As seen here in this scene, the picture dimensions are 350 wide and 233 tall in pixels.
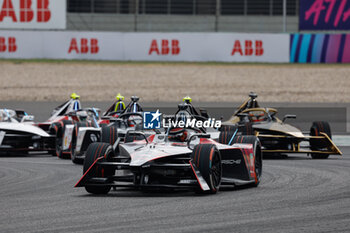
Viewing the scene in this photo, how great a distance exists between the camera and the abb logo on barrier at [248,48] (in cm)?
4112

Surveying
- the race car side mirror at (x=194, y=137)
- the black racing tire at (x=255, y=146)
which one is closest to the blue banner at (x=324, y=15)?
the black racing tire at (x=255, y=146)

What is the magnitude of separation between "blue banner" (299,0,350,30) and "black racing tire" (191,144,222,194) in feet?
110

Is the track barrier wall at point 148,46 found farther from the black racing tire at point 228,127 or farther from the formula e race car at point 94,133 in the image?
the formula e race car at point 94,133

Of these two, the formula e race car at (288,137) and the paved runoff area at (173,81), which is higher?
the paved runoff area at (173,81)

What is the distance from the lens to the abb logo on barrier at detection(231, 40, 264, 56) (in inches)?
1619

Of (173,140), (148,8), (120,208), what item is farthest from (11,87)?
(120,208)

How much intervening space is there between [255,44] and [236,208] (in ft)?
104

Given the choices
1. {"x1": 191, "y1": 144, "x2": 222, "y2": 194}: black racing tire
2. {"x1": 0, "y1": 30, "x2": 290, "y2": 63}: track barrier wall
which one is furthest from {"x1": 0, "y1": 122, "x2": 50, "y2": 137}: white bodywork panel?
{"x1": 0, "y1": 30, "x2": 290, "y2": 63}: track barrier wall

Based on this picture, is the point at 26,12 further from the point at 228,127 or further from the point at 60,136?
the point at 228,127

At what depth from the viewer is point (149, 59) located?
4162cm

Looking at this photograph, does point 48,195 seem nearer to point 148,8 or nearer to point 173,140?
point 173,140

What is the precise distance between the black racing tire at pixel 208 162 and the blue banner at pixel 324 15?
33610 mm

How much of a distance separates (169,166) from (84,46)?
3045cm

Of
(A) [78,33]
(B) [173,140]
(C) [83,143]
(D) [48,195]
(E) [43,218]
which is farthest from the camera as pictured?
(A) [78,33]
